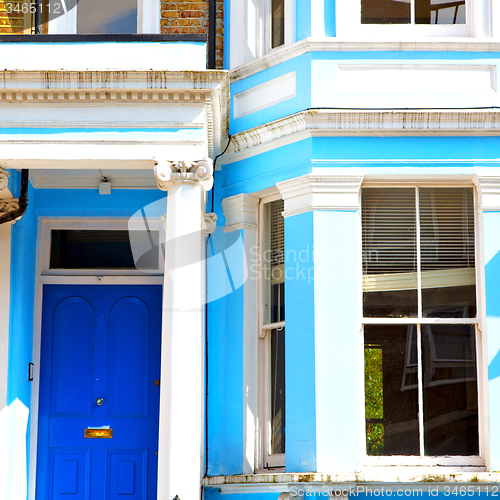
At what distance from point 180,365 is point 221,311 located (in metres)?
1.39

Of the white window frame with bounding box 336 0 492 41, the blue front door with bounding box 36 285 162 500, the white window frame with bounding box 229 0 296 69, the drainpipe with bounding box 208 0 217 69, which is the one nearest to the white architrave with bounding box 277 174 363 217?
the white window frame with bounding box 336 0 492 41

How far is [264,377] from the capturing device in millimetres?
7094

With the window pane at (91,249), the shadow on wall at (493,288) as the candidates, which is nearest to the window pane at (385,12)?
the shadow on wall at (493,288)

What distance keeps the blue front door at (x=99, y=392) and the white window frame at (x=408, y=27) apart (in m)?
3.12

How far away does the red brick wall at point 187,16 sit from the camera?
7.80m

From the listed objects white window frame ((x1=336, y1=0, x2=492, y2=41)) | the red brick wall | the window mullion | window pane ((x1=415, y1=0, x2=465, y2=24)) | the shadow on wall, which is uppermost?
the red brick wall

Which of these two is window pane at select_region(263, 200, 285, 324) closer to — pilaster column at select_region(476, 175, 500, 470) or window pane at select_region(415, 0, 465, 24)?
pilaster column at select_region(476, 175, 500, 470)

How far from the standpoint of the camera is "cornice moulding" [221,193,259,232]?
7.26 meters

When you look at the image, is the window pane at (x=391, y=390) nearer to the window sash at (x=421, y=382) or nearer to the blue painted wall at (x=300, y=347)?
the window sash at (x=421, y=382)

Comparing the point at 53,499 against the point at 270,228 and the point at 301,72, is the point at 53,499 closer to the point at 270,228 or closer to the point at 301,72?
the point at 270,228

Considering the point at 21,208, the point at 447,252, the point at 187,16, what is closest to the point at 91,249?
the point at 21,208

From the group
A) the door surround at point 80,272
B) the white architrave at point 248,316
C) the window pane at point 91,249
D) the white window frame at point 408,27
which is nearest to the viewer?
the white architrave at point 248,316

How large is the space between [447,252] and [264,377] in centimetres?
197

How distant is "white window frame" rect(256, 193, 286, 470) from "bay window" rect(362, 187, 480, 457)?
0.90m
